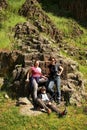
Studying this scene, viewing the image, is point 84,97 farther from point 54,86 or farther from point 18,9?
point 18,9

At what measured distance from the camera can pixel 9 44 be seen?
29734mm

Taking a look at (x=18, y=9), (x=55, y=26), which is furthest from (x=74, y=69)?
(x=18, y=9)

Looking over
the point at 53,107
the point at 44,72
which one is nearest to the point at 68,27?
the point at 44,72

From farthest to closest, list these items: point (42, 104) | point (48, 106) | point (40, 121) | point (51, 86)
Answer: point (51, 86), point (48, 106), point (42, 104), point (40, 121)

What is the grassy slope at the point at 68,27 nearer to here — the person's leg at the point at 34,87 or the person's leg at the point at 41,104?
the person's leg at the point at 34,87

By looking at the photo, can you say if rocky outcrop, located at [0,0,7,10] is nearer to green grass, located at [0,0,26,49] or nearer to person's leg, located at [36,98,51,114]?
green grass, located at [0,0,26,49]

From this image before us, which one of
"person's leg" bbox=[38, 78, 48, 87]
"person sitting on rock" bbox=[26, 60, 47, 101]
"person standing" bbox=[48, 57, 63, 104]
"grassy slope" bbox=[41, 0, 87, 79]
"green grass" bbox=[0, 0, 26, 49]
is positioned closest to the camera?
"person sitting on rock" bbox=[26, 60, 47, 101]

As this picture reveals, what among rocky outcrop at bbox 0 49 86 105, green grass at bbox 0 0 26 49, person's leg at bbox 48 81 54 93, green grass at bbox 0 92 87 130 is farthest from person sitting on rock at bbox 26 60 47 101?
green grass at bbox 0 0 26 49

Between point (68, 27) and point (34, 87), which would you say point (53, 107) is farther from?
point (68, 27)

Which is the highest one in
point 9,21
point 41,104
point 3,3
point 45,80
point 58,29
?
point 3,3

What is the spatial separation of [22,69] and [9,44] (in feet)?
29.0

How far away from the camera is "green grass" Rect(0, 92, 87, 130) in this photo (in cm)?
1667

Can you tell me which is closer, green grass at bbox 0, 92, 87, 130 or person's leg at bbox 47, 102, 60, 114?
green grass at bbox 0, 92, 87, 130

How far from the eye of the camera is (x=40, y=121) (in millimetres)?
17094
